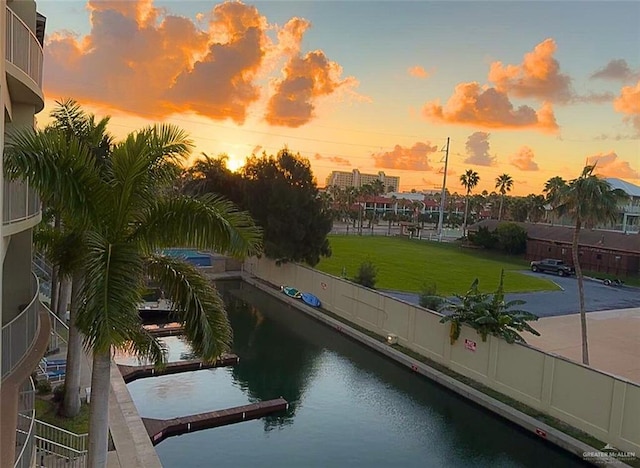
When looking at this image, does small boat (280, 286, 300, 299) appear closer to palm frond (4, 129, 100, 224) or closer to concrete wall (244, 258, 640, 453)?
concrete wall (244, 258, 640, 453)

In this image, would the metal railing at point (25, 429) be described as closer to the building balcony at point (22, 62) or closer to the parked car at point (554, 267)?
the building balcony at point (22, 62)

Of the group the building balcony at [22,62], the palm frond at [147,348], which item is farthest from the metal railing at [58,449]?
the building balcony at [22,62]

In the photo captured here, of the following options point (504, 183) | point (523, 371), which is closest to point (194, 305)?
point (523, 371)

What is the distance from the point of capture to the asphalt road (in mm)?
31438

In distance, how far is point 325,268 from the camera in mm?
42844

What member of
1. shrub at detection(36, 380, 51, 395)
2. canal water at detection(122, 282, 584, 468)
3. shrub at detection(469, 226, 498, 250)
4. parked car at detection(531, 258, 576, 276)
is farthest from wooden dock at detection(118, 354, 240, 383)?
shrub at detection(469, 226, 498, 250)

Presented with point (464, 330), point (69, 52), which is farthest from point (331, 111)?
point (464, 330)

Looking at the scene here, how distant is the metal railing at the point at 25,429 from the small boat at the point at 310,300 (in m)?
21.1

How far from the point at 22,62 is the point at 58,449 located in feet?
29.0

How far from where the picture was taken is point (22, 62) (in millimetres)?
8977

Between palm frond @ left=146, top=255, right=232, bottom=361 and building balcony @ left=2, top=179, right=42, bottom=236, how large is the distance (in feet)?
6.91

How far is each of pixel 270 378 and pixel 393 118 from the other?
2103cm

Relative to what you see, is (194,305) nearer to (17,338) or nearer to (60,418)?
(17,338)

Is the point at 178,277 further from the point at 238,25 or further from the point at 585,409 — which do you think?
the point at 238,25
